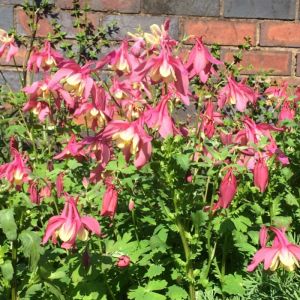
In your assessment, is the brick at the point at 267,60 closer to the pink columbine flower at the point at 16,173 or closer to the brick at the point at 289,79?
the brick at the point at 289,79

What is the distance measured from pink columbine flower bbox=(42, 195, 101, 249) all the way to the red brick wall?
1.32 m

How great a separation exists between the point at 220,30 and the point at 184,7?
0.17 m

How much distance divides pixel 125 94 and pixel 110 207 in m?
0.38

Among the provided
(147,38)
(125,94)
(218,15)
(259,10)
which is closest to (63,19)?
(218,15)

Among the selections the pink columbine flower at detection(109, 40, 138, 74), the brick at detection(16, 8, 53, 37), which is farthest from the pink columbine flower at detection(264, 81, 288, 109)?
the brick at detection(16, 8, 53, 37)

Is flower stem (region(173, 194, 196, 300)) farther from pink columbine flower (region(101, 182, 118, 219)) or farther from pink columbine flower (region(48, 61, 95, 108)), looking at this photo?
pink columbine flower (region(48, 61, 95, 108))

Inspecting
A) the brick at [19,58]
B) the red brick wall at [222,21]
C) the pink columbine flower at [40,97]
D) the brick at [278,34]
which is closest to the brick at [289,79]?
the red brick wall at [222,21]

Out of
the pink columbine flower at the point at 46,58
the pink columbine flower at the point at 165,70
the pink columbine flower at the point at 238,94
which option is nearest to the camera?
the pink columbine flower at the point at 165,70

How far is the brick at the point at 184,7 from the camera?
236 centimetres

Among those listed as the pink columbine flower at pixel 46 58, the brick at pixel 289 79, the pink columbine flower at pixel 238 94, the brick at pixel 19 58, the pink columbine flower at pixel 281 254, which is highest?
the pink columbine flower at pixel 46 58

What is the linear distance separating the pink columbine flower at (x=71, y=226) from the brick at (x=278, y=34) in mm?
1465

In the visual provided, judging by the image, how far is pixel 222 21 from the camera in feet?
7.80

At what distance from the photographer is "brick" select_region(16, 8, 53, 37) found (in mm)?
2357

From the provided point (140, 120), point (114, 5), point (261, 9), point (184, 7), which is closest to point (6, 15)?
point (114, 5)
